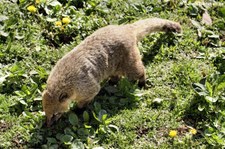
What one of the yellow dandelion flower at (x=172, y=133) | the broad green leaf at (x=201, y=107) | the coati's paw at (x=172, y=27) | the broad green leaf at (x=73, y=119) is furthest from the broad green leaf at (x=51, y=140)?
the coati's paw at (x=172, y=27)

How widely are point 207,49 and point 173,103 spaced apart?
4.04ft

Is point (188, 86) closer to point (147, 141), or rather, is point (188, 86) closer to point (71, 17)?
point (147, 141)

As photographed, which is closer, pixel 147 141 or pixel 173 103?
pixel 147 141

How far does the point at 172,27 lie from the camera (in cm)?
671

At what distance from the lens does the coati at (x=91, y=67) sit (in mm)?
5320

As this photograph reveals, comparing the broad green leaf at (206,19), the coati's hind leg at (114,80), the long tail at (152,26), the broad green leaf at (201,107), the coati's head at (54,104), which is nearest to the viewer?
the coati's head at (54,104)

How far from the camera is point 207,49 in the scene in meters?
6.76

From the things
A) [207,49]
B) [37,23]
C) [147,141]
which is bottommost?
[147,141]

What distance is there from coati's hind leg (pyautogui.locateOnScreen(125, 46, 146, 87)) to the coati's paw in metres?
Answer: 0.88

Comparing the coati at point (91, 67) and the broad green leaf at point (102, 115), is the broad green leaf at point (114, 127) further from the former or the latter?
the coati at point (91, 67)

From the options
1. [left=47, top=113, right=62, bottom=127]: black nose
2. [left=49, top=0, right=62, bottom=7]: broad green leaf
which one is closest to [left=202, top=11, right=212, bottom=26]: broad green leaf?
[left=49, top=0, right=62, bottom=7]: broad green leaf

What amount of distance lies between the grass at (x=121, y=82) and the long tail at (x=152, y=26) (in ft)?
0.48

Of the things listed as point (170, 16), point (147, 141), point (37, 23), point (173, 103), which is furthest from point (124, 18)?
point (147, 141)

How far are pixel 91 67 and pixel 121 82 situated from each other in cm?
52
